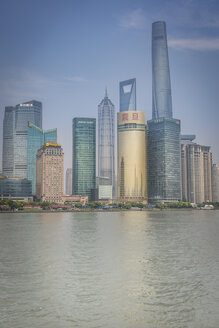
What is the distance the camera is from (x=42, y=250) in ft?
193

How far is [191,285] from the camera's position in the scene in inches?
1427

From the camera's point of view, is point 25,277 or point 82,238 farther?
point 82,238

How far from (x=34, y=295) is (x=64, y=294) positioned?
8.40 ft

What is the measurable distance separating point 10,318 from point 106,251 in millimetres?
32336

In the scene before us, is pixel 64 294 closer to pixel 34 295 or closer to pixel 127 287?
pixel 34 295

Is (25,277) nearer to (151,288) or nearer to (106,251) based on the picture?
(151,288)

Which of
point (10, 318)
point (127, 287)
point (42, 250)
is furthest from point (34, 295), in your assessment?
point (42, 250)

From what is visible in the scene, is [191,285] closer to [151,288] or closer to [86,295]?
[151,288]

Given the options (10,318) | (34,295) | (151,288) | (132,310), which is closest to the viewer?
(10,318)

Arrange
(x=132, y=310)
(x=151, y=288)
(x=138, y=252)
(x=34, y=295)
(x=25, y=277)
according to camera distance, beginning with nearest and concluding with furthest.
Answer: (x=132, y=310) → (x=34, y=295) → (x=151, y=288) → (x=25, y=277) → (x=138, y=252)

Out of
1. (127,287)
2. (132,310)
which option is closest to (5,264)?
(127,287)

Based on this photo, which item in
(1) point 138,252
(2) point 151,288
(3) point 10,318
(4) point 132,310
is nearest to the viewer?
(3) point 10,318

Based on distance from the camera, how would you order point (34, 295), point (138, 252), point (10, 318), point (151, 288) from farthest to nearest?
point (138, 252) < point (151, 288) < point (34, 295) < point (10, 318)

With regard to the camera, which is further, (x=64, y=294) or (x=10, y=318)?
(x=64, y=294)
